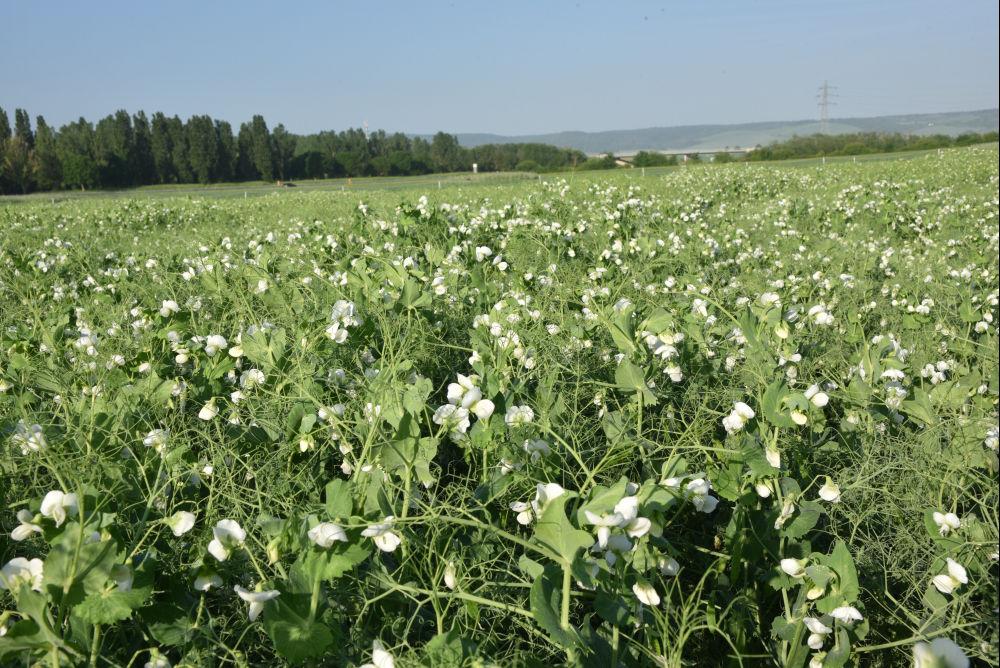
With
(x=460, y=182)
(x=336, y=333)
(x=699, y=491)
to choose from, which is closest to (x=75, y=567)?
(x=699, y=491)

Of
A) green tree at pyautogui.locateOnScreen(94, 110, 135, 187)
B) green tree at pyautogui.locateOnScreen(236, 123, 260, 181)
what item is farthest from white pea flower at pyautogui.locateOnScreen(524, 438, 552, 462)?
green tree at pyautogui.locateOnScreen(236, 123, 260, 181)

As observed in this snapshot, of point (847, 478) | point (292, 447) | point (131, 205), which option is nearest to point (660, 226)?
point (847, 478)

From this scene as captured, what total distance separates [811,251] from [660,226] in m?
1.53

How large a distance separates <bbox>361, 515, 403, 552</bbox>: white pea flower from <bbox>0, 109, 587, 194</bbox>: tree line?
49122 millimetres

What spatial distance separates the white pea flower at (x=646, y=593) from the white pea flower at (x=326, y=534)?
54cm

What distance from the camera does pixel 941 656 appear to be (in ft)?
3.28

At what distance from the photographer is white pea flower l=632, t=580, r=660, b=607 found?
3.97 ft

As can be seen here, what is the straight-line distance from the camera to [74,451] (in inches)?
69.7

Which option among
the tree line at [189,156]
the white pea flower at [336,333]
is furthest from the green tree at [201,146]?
the white pea flower at [336,333]

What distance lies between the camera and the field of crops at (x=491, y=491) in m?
1.21

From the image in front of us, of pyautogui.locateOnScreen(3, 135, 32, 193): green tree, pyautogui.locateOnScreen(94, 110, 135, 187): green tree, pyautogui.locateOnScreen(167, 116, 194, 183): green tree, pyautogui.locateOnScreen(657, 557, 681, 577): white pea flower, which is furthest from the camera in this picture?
pyautogui.locateOnScreen(167, 116, 194, 183): green tree

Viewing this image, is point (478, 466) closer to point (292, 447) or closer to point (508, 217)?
point (292, 447)

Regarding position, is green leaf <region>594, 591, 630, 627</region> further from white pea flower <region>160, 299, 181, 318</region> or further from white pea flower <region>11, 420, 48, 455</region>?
white pea flower <region>160, 299, 181, 318</region>

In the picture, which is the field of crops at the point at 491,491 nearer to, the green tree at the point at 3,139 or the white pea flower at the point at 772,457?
the white pea flower at the point at 772,457
